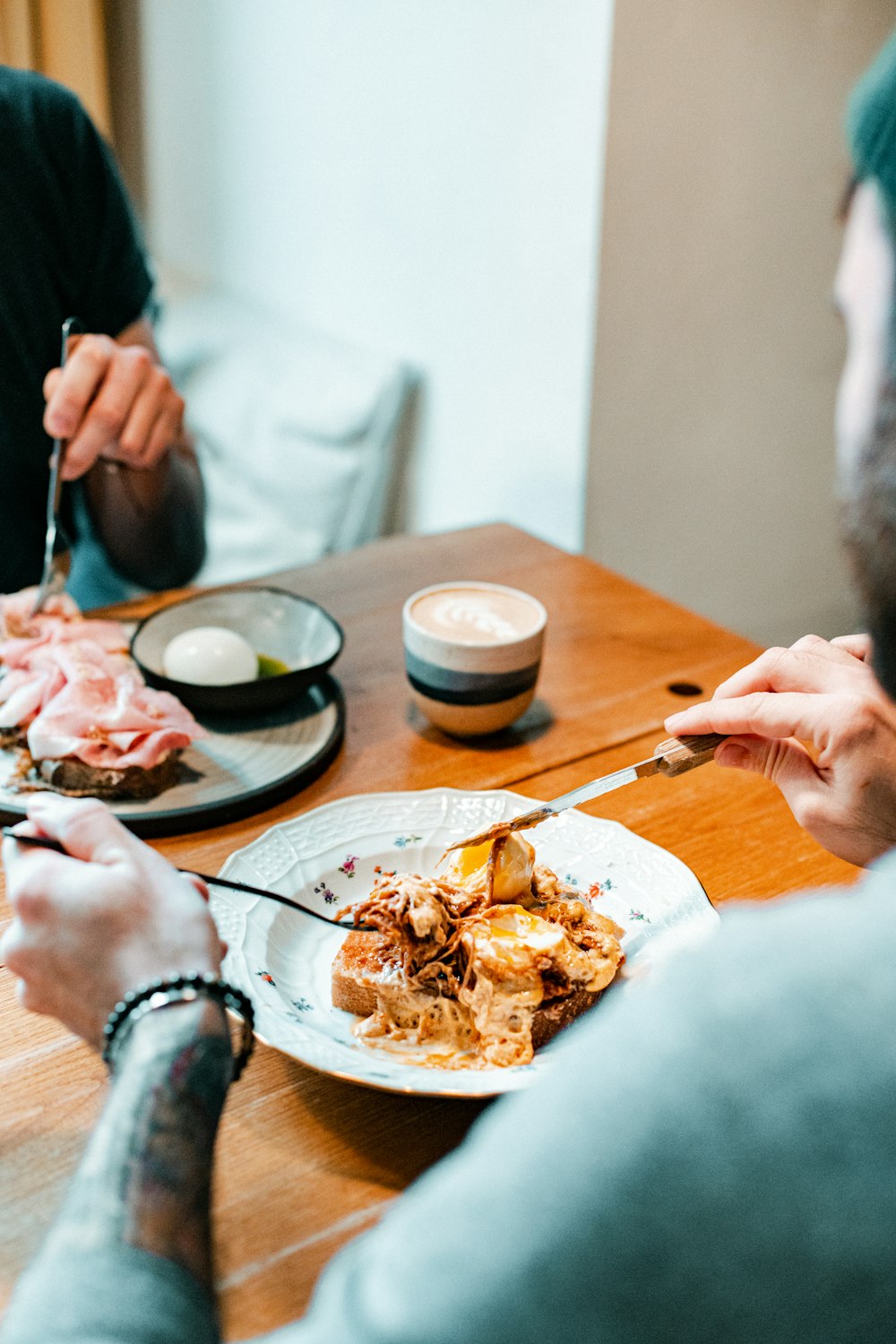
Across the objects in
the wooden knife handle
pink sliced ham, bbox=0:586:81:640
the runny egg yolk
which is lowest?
pink sliced ham, bbox=0:586:81:640

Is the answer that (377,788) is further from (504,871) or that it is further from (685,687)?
(685,687)

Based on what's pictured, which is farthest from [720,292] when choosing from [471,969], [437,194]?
[471,969]

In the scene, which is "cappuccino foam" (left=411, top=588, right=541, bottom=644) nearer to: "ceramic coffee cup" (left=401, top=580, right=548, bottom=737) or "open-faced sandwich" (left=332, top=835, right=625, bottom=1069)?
"ceramic coffee cup" (left=401, top=580, right=548, bottom=737)

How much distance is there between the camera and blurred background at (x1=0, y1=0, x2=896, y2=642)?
225 cm

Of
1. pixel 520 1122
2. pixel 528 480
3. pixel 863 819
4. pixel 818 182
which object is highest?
pixel 818 182

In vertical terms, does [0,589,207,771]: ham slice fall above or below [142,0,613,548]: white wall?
below

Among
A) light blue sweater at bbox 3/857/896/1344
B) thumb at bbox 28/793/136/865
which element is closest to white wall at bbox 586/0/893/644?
thumb at bbox 28/793/136/865

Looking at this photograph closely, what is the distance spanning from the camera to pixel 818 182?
8.37 ft

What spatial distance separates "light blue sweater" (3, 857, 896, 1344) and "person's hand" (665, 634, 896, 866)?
1.64 feet

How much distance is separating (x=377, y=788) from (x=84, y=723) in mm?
311

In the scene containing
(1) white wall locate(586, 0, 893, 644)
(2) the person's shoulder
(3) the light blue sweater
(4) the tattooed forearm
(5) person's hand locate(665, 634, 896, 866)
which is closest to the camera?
(3) the light blue sweater

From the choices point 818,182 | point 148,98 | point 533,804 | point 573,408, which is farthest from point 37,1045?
point 148,98

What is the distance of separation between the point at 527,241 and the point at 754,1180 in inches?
89.4

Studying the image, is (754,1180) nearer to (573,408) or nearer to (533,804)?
(533,804)
